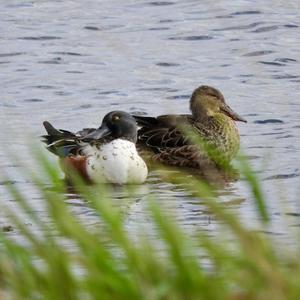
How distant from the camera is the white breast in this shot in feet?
34.0

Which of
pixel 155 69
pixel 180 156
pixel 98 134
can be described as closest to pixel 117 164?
pixel 98 134

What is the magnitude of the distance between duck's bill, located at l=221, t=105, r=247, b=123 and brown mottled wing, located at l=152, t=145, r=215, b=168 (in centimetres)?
57

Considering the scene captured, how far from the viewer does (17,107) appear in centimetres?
1268

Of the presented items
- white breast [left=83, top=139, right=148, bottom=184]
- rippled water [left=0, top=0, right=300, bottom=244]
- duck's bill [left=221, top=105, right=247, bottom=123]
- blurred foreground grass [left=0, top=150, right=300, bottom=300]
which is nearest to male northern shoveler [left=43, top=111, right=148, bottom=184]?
white breast [left=83, top=139, right=148, bottom=184]

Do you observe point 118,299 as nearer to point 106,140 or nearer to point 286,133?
point 106,140

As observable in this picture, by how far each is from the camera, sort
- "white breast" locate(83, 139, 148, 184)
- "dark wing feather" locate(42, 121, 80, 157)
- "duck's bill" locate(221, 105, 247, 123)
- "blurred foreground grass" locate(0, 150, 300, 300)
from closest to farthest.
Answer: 1. "blurred foreground grass" locate(0, 150, 300, 300)
2. "white breast" locate(83, 139, 148, 184)
3. "dark wing feather" locate(42, 121, 80, 157)
4. "duck's bill" locate(221, 105, 247, 123)

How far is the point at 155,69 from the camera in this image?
568 inches

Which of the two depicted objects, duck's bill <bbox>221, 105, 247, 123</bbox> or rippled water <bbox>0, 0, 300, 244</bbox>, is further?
duck's bill <bbox>221, 105, 247, 123</bbox>

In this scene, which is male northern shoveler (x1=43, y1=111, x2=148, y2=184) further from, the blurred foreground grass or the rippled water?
the blurred foreground grass

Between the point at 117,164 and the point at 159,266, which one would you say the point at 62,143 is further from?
the point at 159,266

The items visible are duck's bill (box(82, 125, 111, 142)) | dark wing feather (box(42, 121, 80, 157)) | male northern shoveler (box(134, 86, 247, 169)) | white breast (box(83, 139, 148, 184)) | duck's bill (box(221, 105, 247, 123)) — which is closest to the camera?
white breast (box(83, 139, 148, 184))

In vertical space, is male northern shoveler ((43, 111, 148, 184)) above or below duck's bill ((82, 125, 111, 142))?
below

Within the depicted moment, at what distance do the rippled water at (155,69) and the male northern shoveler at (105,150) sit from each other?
0.19 metres

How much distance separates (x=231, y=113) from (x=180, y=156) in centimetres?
73
